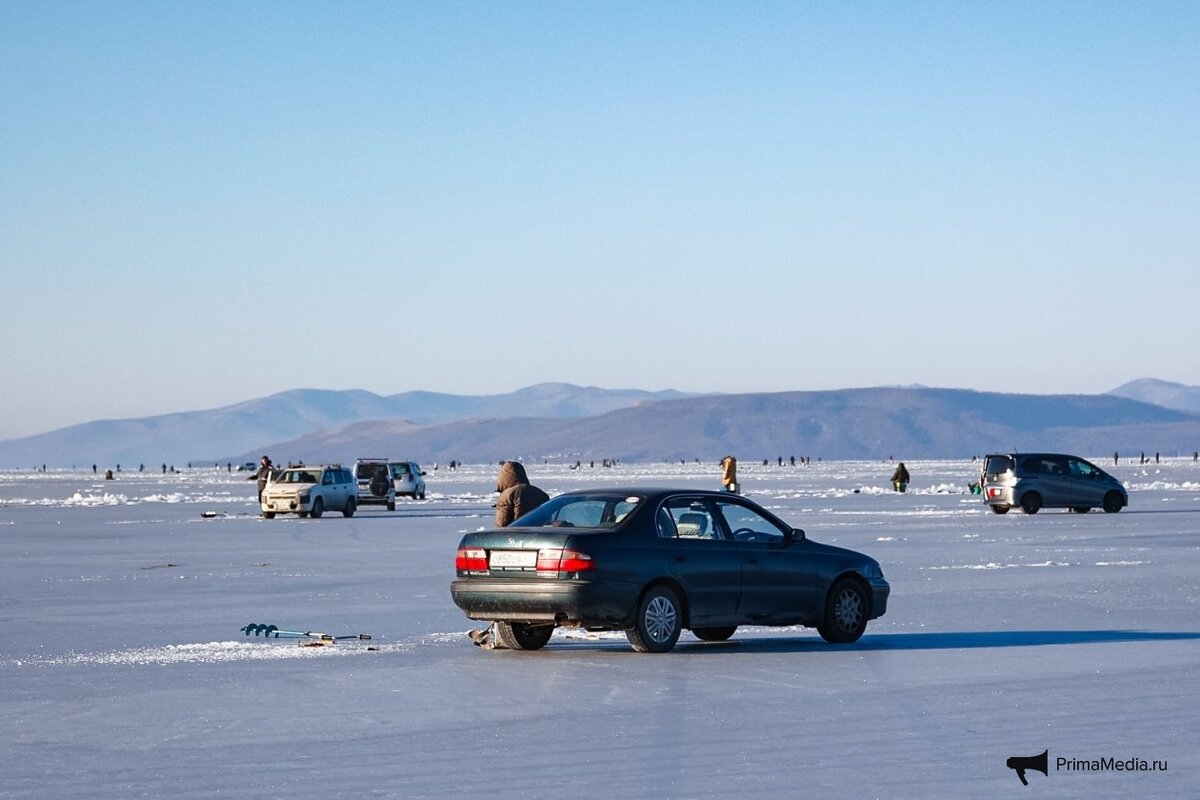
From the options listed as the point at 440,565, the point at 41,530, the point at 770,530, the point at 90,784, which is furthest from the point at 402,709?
the point at 41,530

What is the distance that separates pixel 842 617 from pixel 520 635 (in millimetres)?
3111

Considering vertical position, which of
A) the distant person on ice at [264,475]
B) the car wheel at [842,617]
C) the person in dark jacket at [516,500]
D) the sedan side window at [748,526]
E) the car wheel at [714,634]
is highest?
the distant person on ice at [264,475]

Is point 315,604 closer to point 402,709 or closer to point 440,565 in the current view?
point 440,565

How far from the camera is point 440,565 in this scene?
102 feet

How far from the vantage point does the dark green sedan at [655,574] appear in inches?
655

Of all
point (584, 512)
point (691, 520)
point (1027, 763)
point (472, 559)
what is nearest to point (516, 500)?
point (584, 512)

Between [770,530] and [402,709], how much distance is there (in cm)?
648

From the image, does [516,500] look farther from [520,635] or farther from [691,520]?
[691,520]

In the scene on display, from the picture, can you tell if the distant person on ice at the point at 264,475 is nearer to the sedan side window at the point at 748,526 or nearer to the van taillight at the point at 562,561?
the sedan side window at the point at 748,526

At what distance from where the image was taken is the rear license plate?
16.8m

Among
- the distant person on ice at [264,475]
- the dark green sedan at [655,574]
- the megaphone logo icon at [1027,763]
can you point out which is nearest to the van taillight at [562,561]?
the dark green sedan at [655,574]

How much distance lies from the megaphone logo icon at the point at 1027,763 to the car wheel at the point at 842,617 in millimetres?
7288

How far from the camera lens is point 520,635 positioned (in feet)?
58.0

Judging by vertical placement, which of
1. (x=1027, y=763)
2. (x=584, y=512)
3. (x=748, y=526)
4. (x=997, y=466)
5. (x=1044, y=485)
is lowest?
(x=1027, y=763)
